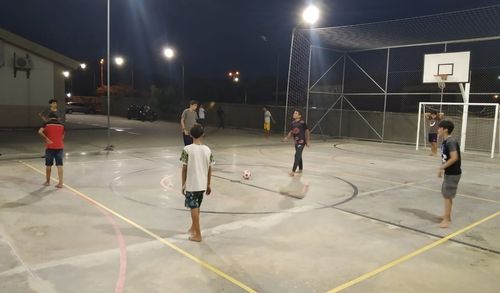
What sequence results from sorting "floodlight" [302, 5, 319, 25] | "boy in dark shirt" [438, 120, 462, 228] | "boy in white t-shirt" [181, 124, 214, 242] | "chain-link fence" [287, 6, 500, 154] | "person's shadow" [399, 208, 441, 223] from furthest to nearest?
"chain-link fence" [287, 6, 500, 154] → "floodlight" [302, 5, 319, 25] → "person's shadow" [399, 208, 441, 223] → "boy in dark shirt" [438, 120, 462, 228] → "boy in white t-shirt" [181, 124, 214, 242]

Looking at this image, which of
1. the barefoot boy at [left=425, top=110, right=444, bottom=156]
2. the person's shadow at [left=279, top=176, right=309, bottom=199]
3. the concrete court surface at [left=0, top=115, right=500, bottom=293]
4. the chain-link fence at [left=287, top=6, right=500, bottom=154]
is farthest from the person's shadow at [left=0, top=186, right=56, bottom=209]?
the chain-link fence at [left=287, top=6, right=500, bottom=154]

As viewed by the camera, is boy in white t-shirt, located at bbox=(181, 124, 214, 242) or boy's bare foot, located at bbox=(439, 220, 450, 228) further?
boy's bare foot, located at bbox=(439, 220, 450, 228)

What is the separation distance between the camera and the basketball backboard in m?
18.2

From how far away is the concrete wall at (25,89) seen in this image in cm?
2203

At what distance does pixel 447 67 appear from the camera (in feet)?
61.7

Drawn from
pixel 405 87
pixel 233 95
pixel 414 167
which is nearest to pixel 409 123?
pixel 414 167

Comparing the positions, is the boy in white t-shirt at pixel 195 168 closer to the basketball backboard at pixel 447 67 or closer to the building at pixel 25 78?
the basketball backboard at pixel 447 67

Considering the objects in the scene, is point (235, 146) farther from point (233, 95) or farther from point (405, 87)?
point (233, 95)

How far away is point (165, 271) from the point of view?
4664 millimetres

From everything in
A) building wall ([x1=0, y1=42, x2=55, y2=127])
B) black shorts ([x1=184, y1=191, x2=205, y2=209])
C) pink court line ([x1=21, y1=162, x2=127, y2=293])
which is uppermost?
building wall ([x1=0, y1=42, x2=55, y2=127])

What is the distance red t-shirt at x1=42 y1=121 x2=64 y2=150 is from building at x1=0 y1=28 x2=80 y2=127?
15948 mm

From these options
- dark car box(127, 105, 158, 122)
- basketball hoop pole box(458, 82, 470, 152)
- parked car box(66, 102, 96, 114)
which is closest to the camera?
basketball hoop pole box(458, 82, 470, 152)

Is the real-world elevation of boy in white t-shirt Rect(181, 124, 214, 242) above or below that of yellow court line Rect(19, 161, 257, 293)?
above

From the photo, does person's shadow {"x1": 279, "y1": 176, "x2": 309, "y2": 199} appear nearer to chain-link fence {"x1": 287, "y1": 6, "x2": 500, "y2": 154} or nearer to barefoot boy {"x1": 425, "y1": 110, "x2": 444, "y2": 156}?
barefoot boy {"x1": 425, "y1": 110, "x2": 444, "y2": 156}
